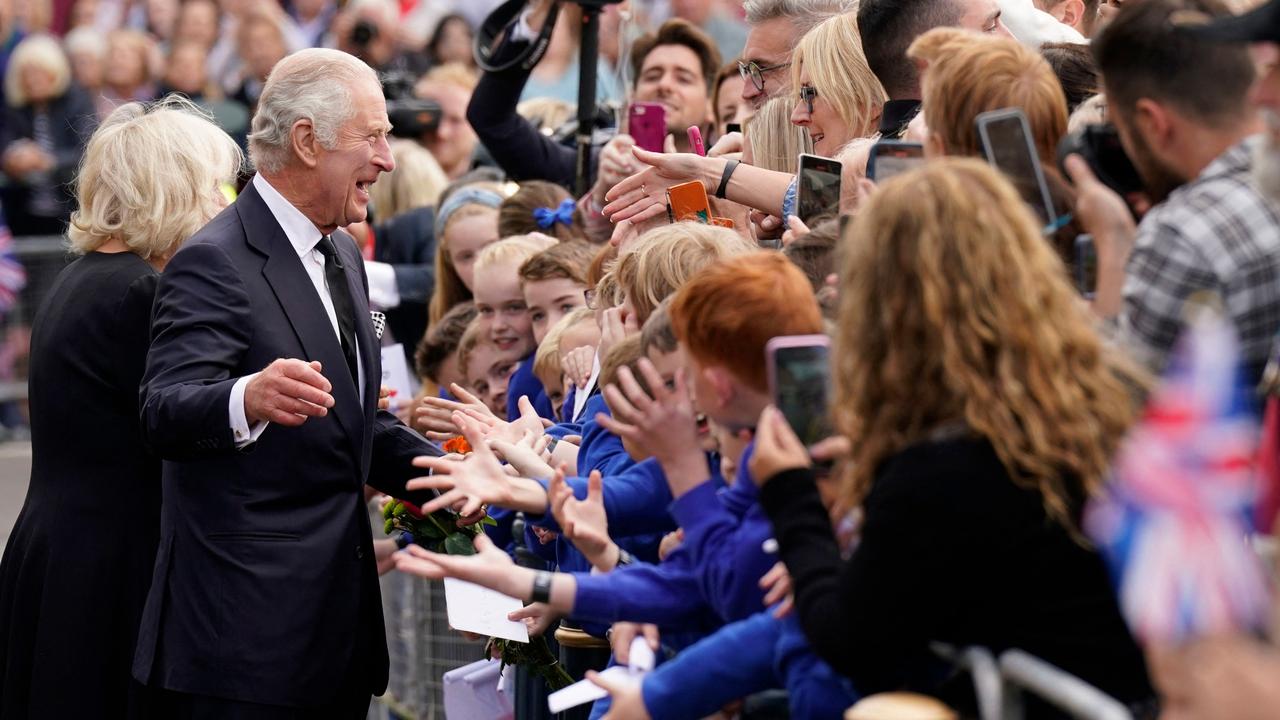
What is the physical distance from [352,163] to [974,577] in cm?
249

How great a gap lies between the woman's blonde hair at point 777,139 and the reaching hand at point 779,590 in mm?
1937

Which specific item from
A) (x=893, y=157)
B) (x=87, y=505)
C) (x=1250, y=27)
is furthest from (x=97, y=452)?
(x=1250, y=27)

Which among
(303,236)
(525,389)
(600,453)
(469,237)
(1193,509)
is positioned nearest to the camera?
(1193,509)

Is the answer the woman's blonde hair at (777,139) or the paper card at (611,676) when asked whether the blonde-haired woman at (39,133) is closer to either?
the woman's blonde hair at (777,139)

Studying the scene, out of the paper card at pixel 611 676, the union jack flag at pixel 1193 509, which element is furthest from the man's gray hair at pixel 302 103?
the union jack flag at pixel 1193 509

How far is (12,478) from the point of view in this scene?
452 inches

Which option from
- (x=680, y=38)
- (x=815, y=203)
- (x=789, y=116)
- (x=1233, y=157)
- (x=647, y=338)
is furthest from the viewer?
(x=680, y=38)

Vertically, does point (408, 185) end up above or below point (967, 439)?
below

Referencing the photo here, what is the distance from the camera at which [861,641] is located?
2.58 m

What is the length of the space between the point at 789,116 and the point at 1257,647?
2967 mm

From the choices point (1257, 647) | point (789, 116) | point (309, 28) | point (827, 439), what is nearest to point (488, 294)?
point (789, 116)

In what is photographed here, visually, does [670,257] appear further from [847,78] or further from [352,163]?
[352,163]

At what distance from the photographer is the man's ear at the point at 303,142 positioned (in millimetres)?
4496

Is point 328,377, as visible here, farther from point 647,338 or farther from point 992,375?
point 992,375
